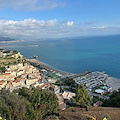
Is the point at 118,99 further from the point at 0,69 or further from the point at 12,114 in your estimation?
the point at 0,69

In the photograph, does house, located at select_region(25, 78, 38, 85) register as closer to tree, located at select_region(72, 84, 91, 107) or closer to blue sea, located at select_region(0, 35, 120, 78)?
tree, located at select_region(72, 84, 91, 107)

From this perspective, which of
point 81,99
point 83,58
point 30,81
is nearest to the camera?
point 81,99

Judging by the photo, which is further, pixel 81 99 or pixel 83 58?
pixel 83 58

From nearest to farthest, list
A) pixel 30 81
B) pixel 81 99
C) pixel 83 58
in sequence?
pixel 81 99 < pixel 30 81 < pixel 83 58

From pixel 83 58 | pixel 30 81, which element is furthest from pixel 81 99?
pixel 83 58

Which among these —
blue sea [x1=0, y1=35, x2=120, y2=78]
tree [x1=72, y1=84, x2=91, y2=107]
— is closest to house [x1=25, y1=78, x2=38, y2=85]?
tree [x1=72, y1=84, x2=91, y2=107]

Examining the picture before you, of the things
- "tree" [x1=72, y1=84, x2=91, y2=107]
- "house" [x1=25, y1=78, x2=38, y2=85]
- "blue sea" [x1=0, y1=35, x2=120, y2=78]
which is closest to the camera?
"tree" [x1=72, y1=84, x2=91, y2=107]

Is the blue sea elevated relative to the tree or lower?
lower

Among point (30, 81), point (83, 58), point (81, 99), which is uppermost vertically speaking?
point (81, 99)

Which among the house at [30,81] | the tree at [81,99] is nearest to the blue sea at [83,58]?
the house at [30,81]

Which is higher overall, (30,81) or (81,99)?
(81,99)

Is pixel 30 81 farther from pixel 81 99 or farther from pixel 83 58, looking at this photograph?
pixel 83 58
